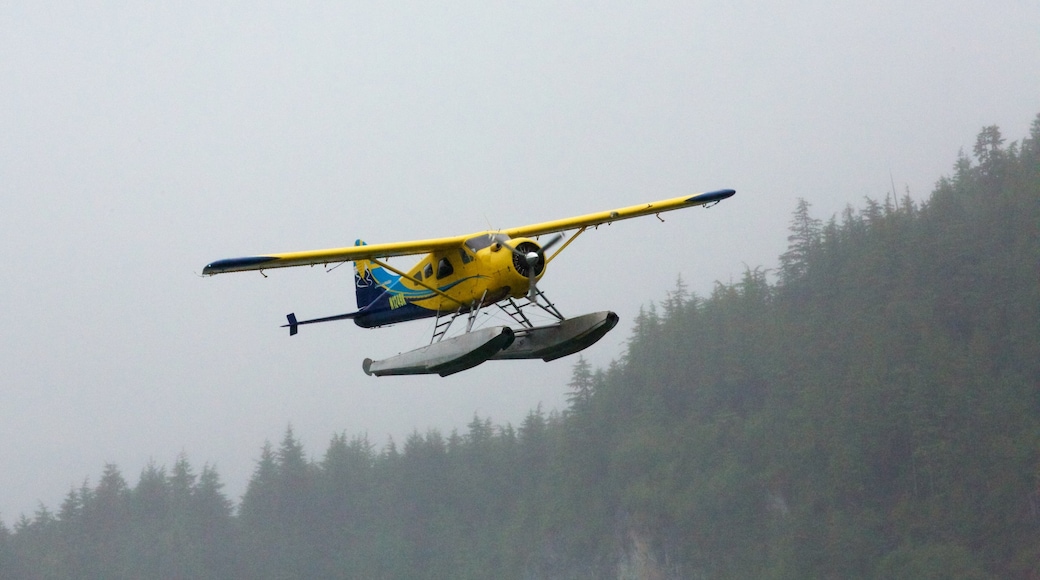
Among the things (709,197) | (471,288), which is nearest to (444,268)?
(471,288)

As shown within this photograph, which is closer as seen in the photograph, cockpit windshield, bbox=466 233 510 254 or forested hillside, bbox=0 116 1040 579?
cockpit windshield, bbox=466 233 510 254

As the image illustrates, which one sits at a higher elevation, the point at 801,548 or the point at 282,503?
the point at 282,503

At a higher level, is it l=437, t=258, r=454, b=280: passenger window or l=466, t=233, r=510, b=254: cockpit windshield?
l=466, t=233, r=510, b=254: cockpit windshield

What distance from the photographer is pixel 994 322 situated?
351 ft

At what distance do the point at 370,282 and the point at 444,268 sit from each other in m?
4.40

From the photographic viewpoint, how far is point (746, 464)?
389ft

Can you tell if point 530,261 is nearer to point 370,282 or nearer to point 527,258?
point 527,258

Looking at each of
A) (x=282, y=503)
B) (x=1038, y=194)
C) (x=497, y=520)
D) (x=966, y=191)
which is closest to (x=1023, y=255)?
(x=1038, y=194)

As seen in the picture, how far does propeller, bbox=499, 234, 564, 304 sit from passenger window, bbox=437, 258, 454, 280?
6.31 ft

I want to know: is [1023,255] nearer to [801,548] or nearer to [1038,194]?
[1038,194]

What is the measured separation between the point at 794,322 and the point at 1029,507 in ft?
139

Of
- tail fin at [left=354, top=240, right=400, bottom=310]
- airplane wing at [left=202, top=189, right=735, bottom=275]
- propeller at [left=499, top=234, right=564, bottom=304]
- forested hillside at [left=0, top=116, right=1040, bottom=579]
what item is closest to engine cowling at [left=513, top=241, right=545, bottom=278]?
propeller at [left=499, top=234, right=564, bottom=304]

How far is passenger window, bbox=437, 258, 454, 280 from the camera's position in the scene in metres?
25.6

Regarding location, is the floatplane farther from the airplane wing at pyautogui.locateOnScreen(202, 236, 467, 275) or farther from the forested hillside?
the forested hillside
